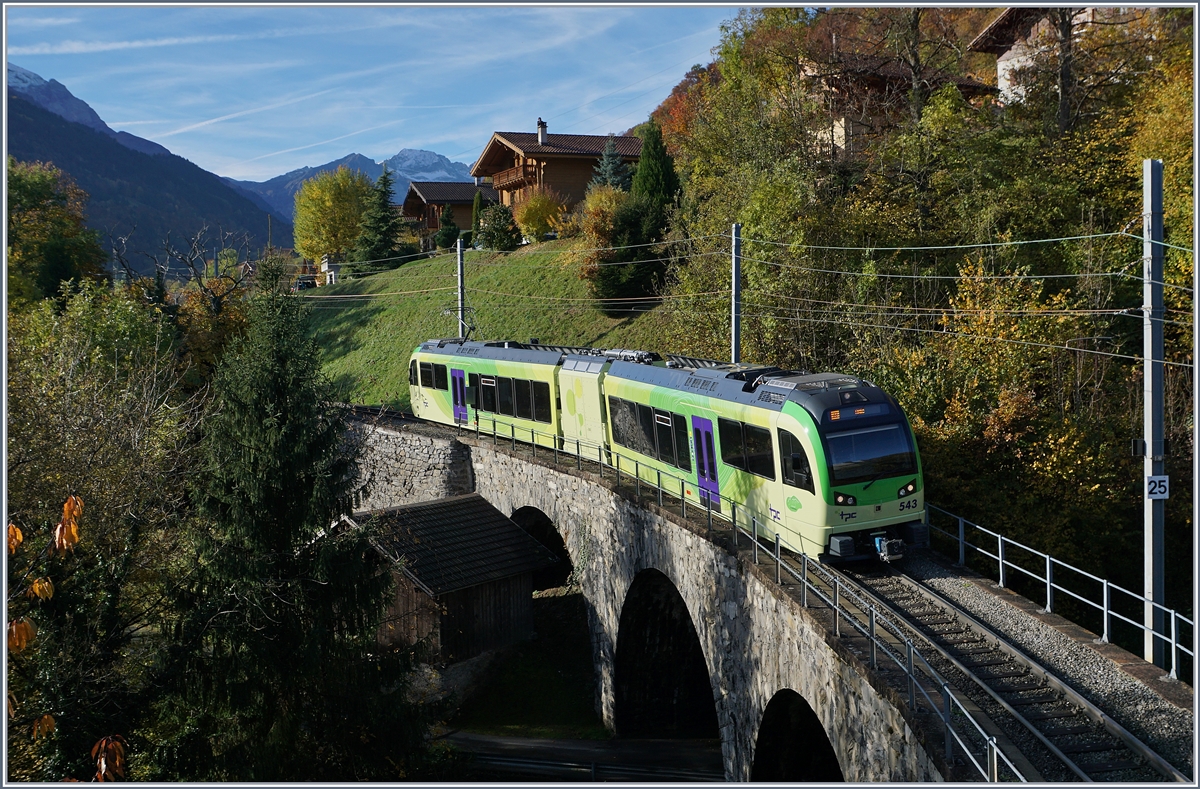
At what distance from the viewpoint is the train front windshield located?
12.3 m

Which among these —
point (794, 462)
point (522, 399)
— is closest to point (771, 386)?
point (794, 462)

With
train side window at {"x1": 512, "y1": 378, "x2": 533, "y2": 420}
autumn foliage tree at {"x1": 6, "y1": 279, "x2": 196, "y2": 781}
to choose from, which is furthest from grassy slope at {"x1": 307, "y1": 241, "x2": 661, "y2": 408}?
autumn foliage tree at {"x1": 6, "y1": 279, "x2": 196, "y2": 781}

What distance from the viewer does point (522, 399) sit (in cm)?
2330

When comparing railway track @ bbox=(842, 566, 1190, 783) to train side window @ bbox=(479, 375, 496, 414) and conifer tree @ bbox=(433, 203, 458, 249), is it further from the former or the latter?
conifer tree @ bbox=(433, 203, 458, 249)

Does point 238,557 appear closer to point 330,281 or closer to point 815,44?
point 815,44

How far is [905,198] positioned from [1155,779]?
22.2 metres

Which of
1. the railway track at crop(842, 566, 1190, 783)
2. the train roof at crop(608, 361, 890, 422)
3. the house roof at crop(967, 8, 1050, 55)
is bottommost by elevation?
the railway track at crop(842, 566, 1190, 783)

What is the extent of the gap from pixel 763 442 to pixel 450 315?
33.2m

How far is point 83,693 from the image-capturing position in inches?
401

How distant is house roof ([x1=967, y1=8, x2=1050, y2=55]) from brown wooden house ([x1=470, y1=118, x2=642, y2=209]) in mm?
20690

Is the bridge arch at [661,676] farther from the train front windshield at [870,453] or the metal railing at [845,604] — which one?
the train front windshield at [870,453]

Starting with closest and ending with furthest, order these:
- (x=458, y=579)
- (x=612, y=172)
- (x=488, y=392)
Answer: (x=458, y=579) → (x=488, y=392) → (x=612, y=172)

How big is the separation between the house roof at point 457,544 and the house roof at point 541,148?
32.9 m

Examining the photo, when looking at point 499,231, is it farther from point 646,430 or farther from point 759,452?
point 759,452
